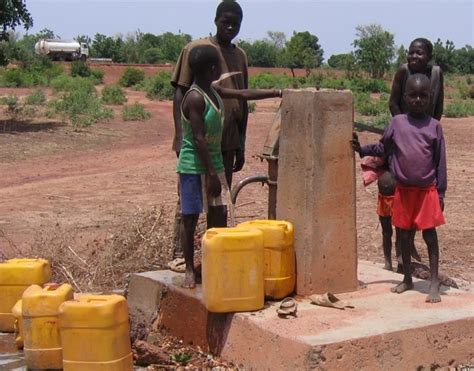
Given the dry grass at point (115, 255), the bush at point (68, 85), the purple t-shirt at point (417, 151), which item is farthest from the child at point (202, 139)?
the bush at point (68, 85)

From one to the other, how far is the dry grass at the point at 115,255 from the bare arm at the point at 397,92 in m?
2.23

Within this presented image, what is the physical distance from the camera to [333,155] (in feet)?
16.3

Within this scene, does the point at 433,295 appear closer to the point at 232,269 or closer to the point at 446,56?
the point at 232,269

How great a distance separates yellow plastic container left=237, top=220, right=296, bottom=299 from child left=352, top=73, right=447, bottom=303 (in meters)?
0.70

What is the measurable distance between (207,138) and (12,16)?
619 inches

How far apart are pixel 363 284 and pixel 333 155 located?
3.14 feet

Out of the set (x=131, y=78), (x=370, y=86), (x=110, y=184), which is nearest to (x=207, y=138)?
(x=110, y=184)

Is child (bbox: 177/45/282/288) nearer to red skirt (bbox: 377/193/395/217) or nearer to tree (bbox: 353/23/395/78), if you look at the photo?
red skirt (bbox: 377/193/395/217)

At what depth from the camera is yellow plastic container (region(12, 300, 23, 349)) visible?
502 centimetres

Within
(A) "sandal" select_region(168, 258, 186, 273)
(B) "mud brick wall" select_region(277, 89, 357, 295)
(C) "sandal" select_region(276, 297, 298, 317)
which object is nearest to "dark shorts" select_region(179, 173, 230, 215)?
(B) "mud brick wall" select_region(277, 89, 357, 295)

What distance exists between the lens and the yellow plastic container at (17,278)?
212 inches

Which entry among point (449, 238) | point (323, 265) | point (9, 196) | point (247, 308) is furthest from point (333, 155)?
point (9, 196)

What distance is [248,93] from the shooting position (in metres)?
5.05

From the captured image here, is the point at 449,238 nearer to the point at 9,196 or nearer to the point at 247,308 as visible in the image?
the point at 247,308
